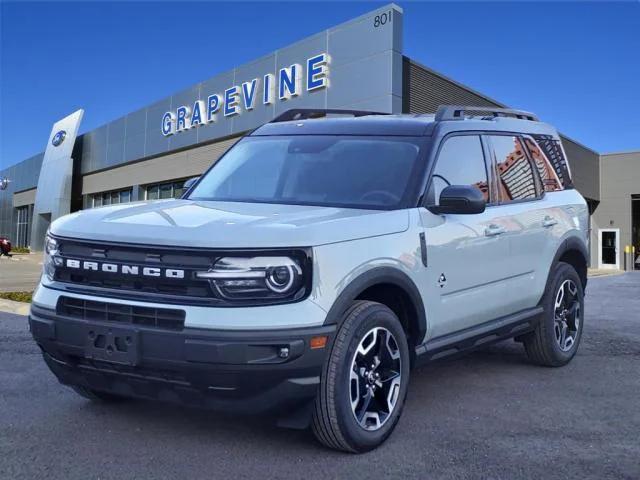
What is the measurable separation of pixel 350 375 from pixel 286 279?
0.65m

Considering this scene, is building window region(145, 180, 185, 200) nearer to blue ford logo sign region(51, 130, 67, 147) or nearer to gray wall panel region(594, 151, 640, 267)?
blue ford logo sign region(51, 130, 67, 147)

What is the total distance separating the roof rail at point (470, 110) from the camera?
4574 millimetres

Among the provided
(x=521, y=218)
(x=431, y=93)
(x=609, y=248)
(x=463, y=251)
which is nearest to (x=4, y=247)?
(x=431, y=93)

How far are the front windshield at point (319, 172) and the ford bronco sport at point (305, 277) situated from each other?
1 cm

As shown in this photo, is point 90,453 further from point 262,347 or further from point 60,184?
point 60,184

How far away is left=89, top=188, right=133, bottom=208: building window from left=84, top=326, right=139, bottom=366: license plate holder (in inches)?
1267

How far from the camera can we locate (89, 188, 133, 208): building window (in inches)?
1384

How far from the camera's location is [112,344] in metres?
3.13

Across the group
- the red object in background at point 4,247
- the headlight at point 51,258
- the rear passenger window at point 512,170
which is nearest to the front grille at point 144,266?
the headlight at point 51,258

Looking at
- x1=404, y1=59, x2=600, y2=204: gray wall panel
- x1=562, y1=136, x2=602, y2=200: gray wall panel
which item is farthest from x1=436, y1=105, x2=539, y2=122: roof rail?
x1=562, y1=136, x2=602, y2=200: gray wall panel

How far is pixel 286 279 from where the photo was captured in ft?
10.1

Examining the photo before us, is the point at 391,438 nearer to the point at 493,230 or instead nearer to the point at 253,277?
the point at 253,277

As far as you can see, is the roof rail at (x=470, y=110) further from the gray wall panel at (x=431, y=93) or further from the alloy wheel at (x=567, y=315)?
the gray wall panel at (x=431, y=93)

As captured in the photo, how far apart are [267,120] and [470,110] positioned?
52.9ft
